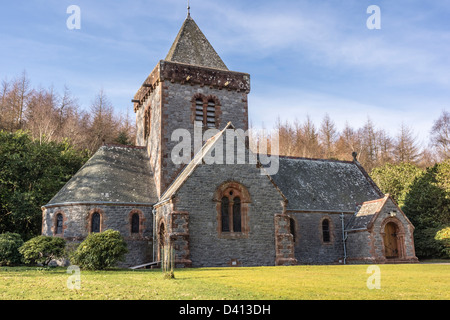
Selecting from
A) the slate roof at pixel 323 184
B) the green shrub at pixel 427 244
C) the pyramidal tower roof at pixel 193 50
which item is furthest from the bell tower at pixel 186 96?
the green shrub at pixel 427 244

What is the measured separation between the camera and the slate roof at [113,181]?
80.8 ft

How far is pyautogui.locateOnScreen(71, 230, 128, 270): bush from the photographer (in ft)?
59.6

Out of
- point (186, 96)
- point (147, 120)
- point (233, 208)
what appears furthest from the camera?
point (147, 120)

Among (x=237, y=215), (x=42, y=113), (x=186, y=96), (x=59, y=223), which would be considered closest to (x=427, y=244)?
(x=237, y=215)

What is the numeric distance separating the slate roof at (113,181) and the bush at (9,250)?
12.7ft

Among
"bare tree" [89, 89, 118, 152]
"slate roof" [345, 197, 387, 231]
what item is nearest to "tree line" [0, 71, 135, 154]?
"bare tree" [89, 89, 118, 152]

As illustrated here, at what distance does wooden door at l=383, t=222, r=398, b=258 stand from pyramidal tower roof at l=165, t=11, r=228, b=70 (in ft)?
52.1

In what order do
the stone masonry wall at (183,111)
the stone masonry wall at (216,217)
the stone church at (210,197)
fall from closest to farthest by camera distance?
the stone masonry wall at (216,217) → the stone church at (210,197) → the stone masonry wall at (183,111)

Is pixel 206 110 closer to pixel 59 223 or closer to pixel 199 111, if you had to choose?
pixel 199 111

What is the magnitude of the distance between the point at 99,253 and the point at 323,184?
58.3ft

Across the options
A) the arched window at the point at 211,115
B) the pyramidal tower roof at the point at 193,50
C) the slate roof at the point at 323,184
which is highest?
the pyramidal tower roof at the point at 193,50

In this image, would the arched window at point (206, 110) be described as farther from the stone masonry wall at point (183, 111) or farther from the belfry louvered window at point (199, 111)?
the stone masonry wall at point (183, 111)

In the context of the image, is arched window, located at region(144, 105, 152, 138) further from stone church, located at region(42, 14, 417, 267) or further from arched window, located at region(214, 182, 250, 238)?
arched window, located at region(214, 182, 250, 238)

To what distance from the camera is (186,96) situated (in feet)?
92.2
